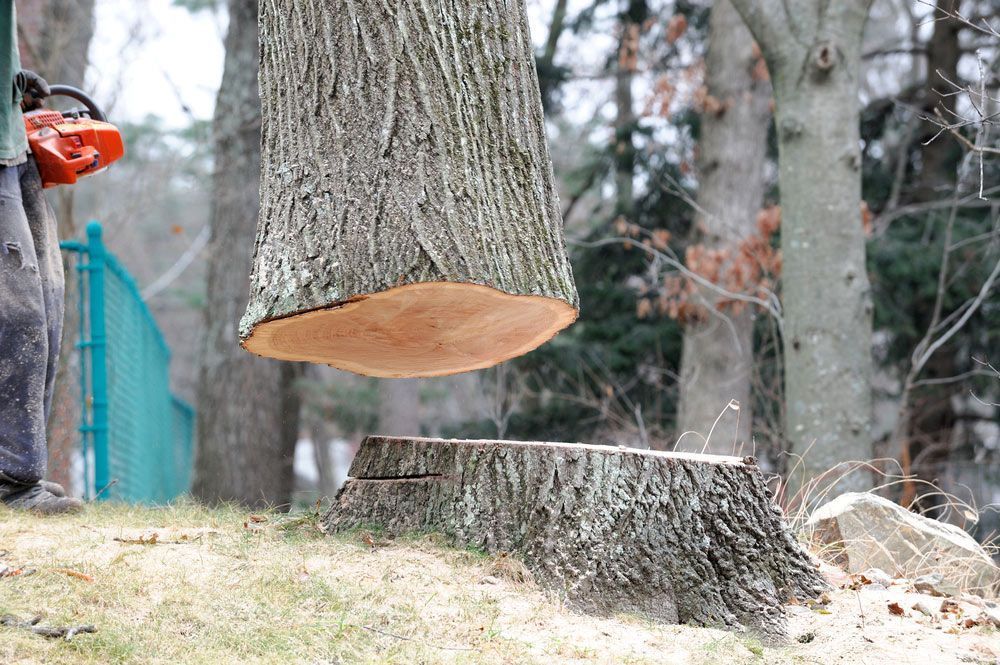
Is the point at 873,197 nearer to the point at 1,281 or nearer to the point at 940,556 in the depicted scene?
the point at 940,556

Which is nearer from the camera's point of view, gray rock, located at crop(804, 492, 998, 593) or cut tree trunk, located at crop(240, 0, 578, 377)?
cut tree trunk, located at crop(240, 0, 578, 377)

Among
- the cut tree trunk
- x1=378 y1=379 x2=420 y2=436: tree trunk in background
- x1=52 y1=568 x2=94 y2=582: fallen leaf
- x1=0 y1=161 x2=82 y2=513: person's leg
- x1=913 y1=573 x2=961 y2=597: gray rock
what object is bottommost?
x1=378 y1=379 x2=420 y2=436: tree trunk in background

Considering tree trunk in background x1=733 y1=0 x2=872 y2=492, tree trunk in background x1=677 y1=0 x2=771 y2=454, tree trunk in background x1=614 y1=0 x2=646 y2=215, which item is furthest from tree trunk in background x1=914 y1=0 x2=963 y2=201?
tree trunk in background x1=733 y1=0 x2=872 y2=492

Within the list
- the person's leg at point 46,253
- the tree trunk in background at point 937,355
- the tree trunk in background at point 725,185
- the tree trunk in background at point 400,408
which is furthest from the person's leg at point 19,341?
the tree trunk in background at point 937,355

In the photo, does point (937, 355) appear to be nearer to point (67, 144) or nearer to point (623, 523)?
point (623, 523)

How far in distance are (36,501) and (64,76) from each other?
743 centimetres

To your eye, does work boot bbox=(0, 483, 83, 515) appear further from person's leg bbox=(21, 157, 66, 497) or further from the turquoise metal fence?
the turquoise metal fence

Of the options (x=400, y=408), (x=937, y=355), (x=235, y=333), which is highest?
(x=235, y=333)

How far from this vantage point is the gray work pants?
3625mm

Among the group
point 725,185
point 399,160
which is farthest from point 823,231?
point 399,160

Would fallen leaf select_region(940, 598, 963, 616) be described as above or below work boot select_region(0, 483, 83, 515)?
below

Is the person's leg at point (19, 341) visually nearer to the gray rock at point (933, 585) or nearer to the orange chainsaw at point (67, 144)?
the orange chainsaw at point (67, 144)

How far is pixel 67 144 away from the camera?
3973 millimetres

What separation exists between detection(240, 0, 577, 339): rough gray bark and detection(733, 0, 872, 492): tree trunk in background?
2999 millimetres
